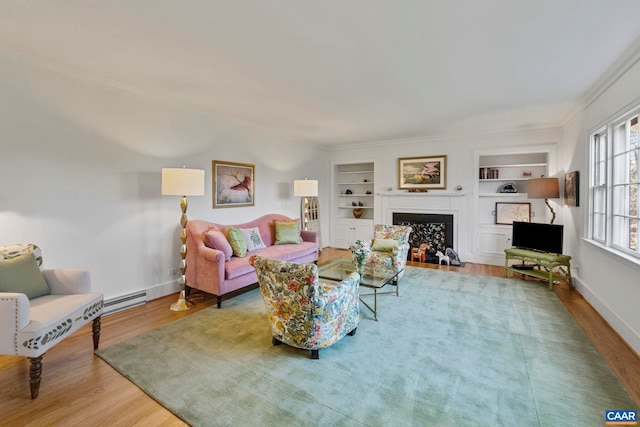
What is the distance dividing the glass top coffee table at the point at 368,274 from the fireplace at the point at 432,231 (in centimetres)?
225

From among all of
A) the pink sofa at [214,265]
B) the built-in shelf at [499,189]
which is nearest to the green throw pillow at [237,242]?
the pink sofa at [214,265]

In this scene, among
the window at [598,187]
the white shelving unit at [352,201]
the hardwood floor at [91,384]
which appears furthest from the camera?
the white shelving unit at [352,201]

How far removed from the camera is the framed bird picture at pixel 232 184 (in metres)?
4.55

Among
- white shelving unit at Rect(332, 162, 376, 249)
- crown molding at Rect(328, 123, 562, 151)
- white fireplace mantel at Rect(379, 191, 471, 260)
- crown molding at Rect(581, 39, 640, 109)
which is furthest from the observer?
white shelving unit at Rect(332, 162, 376, 249)

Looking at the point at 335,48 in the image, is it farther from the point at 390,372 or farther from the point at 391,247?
the point at 391,247

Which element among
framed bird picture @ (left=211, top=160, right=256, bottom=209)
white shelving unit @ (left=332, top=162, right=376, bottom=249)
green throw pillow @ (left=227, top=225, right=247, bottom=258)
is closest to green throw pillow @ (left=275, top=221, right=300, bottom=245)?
framed bird picture @ (left=211, top=160, right=256, bottom=209)

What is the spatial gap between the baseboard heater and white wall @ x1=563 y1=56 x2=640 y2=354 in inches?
200

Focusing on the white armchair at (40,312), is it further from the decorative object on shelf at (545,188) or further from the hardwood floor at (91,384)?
the decorative object on shelf at (545,188)

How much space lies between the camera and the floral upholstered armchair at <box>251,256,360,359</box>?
7.44 ft

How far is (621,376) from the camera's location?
2168 millimetres

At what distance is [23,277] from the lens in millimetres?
2293

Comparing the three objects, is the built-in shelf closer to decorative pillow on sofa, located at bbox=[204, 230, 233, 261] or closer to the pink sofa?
the pink sofa

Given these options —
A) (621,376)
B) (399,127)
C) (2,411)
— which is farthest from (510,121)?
(2,411)

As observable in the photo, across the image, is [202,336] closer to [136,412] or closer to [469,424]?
[136,412]
